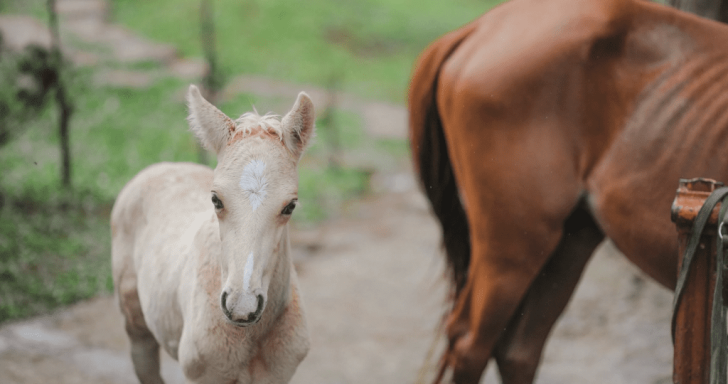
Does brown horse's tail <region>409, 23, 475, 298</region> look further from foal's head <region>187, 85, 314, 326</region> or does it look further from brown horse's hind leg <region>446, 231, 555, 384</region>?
foal's head <region>187, 85, 314, 326</region>

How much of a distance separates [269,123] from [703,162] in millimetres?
1751

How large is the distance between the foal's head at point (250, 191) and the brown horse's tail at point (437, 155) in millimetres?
1369

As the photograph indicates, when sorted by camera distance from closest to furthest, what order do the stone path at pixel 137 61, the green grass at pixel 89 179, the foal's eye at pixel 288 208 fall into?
the foal's eye at pixel 288 208 < the green grass at pixel 89 179 < the stone path at pixel 137 61

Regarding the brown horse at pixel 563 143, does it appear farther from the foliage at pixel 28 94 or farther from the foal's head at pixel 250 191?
the foliage at pixel 28 94

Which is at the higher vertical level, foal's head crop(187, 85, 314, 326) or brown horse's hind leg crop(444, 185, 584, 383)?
foal's head crop(187, 85, 314, 326)

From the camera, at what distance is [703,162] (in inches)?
94.5

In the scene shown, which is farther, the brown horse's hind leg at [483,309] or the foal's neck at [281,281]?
the brown horse's hind leg at [483,309]

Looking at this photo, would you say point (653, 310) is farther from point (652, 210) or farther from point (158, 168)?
point (158, 168)

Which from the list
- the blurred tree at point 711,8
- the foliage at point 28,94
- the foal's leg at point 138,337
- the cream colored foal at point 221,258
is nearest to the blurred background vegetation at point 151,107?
the foliage at point 28,94

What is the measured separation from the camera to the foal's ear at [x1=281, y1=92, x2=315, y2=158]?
1.79 meters

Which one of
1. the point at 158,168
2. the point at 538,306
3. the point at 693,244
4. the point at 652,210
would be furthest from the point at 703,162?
the point at 158,168

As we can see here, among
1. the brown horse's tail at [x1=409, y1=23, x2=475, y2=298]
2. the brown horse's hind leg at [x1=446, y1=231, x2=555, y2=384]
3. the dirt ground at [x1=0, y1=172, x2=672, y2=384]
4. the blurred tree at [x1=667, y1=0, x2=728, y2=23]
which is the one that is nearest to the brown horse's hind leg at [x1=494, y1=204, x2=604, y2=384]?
the brown horse's hind leg at [x1=446, y1=231, x2=555, y2=384]

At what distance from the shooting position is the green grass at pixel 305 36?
38.5ft

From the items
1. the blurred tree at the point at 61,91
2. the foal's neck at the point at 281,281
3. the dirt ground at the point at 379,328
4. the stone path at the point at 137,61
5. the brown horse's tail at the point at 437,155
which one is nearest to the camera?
the foal's neck at the point at 281,281
